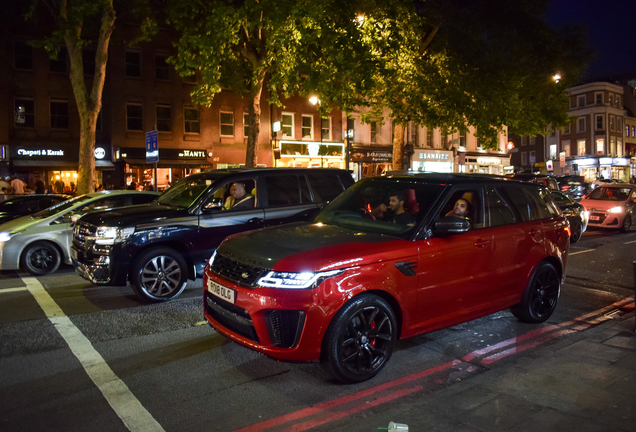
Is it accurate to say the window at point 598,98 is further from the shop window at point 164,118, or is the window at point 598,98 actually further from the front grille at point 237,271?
the front grille at point 237,271

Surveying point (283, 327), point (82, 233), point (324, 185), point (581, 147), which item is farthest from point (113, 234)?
point (581, 147)

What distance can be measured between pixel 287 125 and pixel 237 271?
29736 mm

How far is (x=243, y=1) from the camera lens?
2027 centimetres

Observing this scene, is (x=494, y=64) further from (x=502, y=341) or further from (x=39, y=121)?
(x=39, y=121)

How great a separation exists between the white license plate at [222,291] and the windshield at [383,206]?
1408mm

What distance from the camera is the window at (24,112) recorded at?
26766 mm

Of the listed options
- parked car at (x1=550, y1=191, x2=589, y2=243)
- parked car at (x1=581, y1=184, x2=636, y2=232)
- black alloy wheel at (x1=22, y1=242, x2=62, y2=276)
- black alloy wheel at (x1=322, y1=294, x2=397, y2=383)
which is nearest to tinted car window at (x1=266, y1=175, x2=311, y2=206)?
black alloy wheel at (x1=322, y1=294, x2=397, y2=383)

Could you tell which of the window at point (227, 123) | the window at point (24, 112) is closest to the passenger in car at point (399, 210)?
the window at point (227, 123)

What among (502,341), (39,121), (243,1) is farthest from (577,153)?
(502,341)

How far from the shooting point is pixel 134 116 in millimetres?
28797

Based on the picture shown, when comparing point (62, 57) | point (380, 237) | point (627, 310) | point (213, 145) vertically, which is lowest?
point (627, 310)

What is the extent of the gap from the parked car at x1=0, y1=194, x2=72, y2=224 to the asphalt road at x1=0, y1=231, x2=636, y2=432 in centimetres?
656

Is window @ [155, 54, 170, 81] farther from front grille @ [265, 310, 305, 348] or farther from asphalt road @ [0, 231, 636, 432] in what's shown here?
front grille @ [265, 310, 305, 348]

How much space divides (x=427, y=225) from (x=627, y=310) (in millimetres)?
4140
